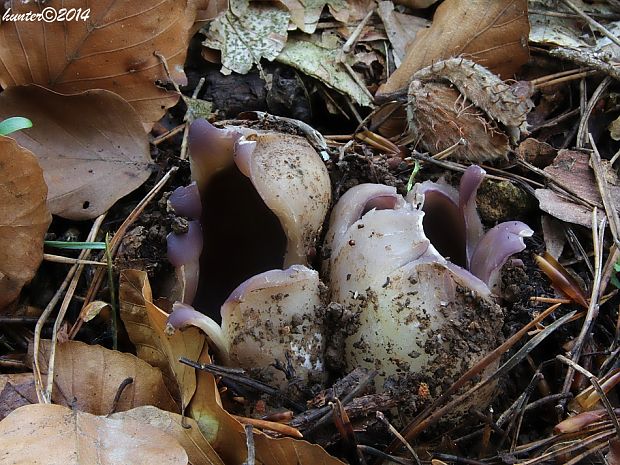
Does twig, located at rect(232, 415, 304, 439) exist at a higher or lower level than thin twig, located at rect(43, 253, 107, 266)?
lower

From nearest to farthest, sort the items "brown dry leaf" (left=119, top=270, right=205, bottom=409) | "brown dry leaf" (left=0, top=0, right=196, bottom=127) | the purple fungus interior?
1. "brown dry leaf" (left=119, top=270, right=205, bottom=409)
2. the purple fungus interior
3. "brown dry leaf" (left=0, top=0, right=196, bottom=127)

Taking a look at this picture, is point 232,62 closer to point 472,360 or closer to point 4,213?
point 4,213

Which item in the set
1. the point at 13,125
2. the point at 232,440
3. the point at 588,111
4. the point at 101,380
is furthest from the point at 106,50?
the point at 588,111

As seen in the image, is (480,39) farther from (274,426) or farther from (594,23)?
(274,426)

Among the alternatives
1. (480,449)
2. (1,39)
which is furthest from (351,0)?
(480,449)

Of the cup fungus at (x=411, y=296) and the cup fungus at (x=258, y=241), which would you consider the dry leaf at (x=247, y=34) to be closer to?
the cup fungus at (x=258, y=241)

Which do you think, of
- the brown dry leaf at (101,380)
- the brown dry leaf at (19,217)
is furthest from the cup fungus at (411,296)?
the brown dry leaf at (19,217)

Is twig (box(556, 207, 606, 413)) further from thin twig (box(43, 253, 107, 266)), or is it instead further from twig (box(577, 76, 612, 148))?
thin twig (box(43, 253, 107, 266))

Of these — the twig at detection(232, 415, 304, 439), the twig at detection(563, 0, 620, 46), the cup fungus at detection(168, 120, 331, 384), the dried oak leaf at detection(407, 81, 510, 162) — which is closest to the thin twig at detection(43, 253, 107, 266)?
the cup fungus at detection(168, 120, 331, 384)
